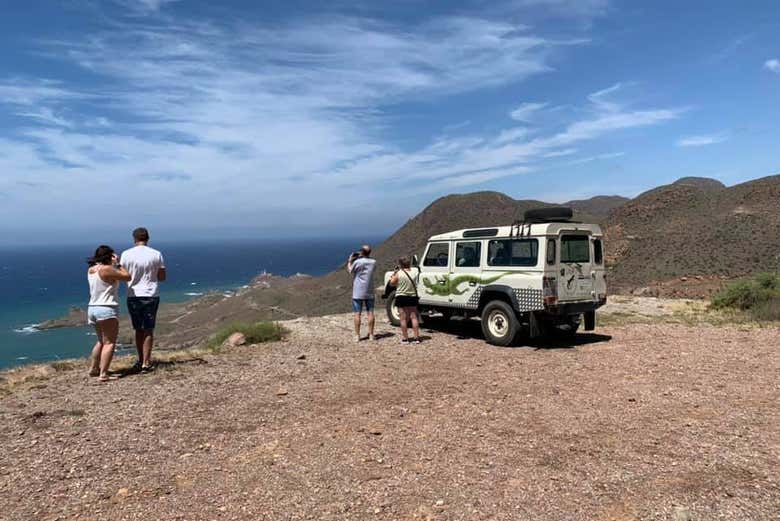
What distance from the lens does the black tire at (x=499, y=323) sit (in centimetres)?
1041

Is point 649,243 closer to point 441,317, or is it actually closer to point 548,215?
point 441,317

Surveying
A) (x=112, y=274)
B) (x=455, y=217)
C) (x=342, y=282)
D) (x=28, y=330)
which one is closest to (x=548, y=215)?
(x=112, y=274)

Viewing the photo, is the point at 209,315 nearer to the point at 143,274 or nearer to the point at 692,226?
the point at 692,226

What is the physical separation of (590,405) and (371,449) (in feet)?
9.70

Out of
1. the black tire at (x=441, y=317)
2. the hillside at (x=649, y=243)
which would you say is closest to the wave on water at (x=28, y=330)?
the hillside at (x=649, y=243)

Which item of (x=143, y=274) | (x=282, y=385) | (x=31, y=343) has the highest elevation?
(x=143, y=274)

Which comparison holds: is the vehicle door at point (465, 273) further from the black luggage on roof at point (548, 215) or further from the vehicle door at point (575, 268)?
the vehicle door at point (575, 268)

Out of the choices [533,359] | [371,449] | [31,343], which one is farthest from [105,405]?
[31,343]

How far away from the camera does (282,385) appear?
7922 millimetres

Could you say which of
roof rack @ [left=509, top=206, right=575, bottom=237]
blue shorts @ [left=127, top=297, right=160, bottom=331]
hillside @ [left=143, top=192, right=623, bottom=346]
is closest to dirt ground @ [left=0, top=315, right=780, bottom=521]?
blue shorts @ [left=127, top=297, right=160, bottom=331]

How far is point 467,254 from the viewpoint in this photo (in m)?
11.5

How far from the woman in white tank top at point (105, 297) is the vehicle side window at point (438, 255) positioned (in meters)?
6.50

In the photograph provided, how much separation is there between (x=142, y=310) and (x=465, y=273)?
624 cm

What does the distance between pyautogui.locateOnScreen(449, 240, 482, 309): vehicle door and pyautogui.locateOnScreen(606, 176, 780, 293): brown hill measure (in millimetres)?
21944
